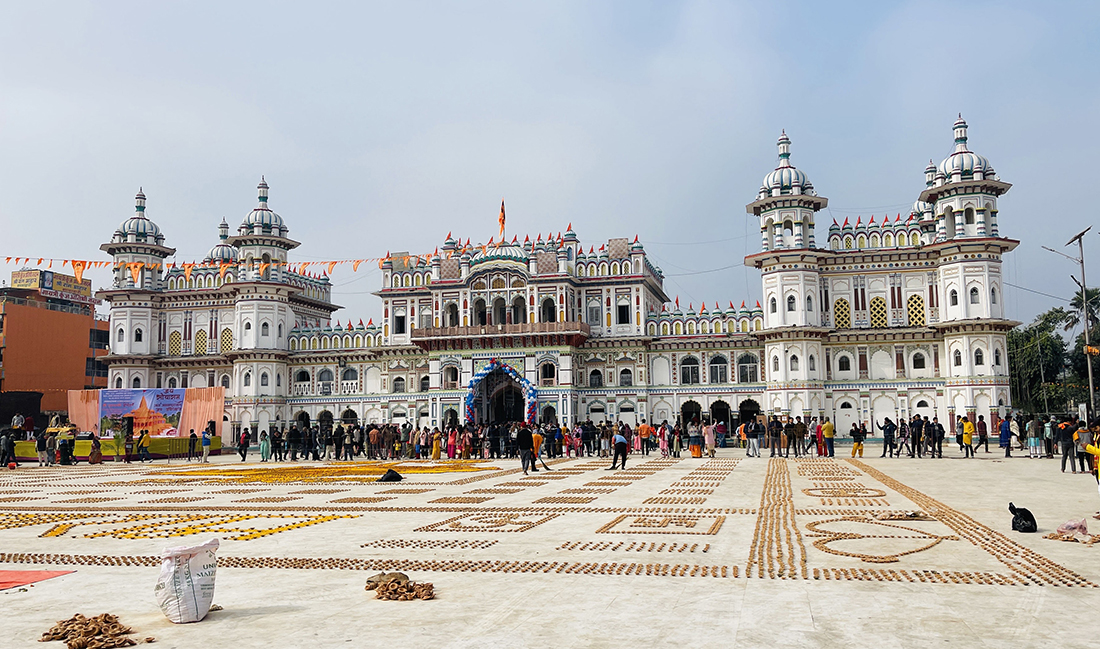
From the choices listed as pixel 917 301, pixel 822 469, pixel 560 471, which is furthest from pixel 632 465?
pixel 917 301

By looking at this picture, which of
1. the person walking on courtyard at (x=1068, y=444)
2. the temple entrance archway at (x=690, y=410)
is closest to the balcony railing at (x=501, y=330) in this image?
the temple entrance archway at (x=690, y=410)

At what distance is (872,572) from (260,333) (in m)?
50.1

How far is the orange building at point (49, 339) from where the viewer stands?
61875mm

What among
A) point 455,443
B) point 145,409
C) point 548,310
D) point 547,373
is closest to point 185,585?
point 455,443

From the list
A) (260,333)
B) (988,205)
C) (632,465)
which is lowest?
(632,465)

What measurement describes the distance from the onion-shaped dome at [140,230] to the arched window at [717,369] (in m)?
36.5

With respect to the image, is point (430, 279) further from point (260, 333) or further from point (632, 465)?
point (632, 465)

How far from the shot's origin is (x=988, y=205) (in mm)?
46031

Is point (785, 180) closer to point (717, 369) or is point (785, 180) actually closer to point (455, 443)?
point (717, 369)

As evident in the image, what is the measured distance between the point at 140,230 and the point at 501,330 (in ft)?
84.4

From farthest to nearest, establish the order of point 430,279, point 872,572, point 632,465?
point 430,279
point 632,465
point 872,572

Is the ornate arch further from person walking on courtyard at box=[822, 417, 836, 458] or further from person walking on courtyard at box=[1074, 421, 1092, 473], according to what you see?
person walking on courtyard at box=[1074, 421, 1092, 473]

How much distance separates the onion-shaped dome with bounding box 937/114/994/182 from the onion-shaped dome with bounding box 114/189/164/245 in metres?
48.2

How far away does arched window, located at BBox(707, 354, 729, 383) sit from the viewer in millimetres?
49906
